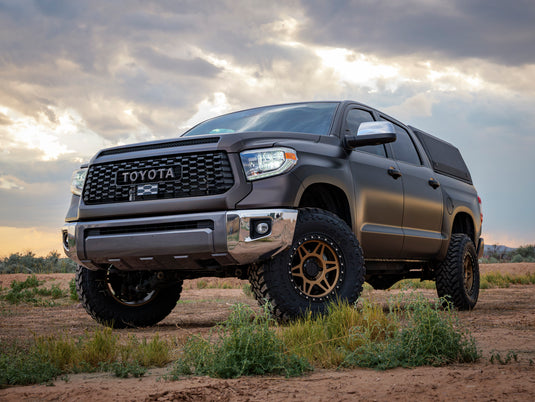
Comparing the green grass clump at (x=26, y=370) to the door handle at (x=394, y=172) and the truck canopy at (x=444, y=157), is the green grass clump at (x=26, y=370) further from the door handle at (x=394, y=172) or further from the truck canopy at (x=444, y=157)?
the truck canopy at (x=444, y=157)

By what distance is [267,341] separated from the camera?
369cm

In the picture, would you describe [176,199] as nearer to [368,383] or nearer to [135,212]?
[135,212]

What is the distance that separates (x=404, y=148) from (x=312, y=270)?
2.98m

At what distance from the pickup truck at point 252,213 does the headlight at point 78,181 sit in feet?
0.04

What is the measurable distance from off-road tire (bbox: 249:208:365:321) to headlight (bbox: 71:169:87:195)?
2140mm

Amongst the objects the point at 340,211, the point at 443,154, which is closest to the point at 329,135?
the point at 340,211

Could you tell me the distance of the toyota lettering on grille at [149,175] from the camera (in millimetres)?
5418

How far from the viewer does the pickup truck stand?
515 cm

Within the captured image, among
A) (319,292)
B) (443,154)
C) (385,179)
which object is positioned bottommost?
(319,292)

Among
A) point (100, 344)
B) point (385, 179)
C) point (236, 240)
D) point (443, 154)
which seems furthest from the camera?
point (443, 154)

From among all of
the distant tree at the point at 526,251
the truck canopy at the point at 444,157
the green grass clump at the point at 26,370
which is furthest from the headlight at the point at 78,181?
the distant tree at the point at 526,251

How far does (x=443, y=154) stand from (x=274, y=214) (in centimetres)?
495

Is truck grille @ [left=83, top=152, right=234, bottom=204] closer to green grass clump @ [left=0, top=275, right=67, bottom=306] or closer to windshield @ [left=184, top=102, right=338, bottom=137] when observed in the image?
windshield @ [left=184, top=102, right=338, bottom=137]

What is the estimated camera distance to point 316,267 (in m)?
5.56
